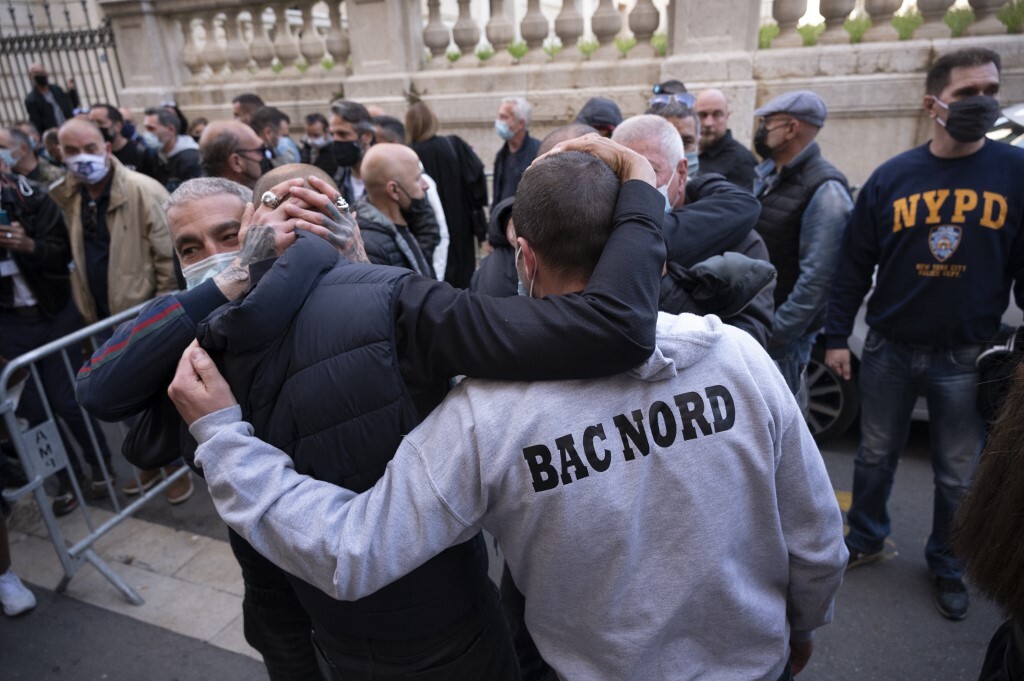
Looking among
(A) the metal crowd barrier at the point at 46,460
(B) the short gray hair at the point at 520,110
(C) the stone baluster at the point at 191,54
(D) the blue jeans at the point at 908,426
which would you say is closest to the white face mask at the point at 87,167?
(A) the metal crowd barrier at the point at 46,460

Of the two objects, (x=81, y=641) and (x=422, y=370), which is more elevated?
(x=422, y=370)

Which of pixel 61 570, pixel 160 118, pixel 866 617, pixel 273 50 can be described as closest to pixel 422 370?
pixel 866 617

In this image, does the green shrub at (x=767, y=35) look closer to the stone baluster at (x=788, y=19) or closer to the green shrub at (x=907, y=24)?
the stone baluster at (x=788, y=19)

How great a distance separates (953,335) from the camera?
266 centimetres

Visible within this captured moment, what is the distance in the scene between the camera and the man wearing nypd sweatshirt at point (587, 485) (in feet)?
4.01

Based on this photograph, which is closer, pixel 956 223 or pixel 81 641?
pixel 956 223

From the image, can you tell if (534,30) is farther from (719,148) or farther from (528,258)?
(528,258)

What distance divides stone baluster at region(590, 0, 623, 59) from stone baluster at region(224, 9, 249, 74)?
5039mm

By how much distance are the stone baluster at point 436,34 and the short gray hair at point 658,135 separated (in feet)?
20.7

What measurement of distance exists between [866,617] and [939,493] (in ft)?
2.06

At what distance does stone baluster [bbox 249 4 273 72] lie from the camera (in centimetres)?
900

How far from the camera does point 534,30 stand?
24.8 feet

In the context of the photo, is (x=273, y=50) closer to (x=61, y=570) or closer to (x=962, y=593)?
(x=61, y=570)

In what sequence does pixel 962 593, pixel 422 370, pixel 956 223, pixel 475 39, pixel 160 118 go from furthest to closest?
pixel 475 39 → pixel 160 118 → pixel 962 593 → pixel 956 223 → pixel 422 370
